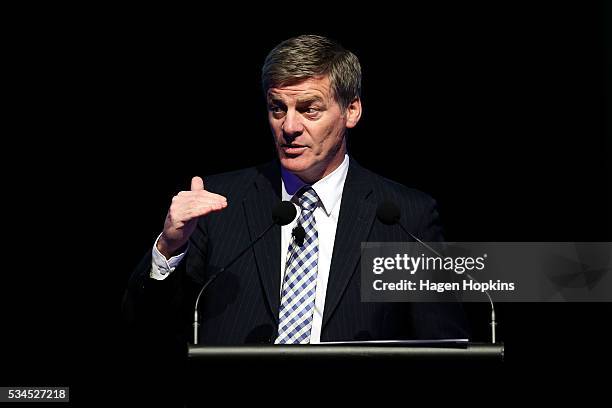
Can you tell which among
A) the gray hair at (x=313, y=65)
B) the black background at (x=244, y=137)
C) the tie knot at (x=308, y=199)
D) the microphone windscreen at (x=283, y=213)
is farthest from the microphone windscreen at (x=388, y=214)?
the black background at (x=244, y=137)

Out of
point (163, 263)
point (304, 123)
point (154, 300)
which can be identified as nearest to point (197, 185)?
point (163, 263)

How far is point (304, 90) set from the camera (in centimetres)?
382

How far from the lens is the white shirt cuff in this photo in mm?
3393

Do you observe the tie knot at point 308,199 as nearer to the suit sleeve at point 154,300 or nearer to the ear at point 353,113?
the ear at point 353,113

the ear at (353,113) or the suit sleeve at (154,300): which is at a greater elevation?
the ear at (353,113)

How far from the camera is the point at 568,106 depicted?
178 inches

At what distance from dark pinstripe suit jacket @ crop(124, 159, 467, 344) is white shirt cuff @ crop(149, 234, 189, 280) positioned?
0.15 feet

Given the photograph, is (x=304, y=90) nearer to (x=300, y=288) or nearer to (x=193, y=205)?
(x=300, y=288)

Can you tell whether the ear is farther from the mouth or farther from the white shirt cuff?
the white shirt cuff

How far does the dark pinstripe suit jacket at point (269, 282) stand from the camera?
363 cm

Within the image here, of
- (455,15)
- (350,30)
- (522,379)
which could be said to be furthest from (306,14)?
(522,379)

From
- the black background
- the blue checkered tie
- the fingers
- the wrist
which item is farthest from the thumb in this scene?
the black background

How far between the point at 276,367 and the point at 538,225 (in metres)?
2.01

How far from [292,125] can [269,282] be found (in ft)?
1.83
